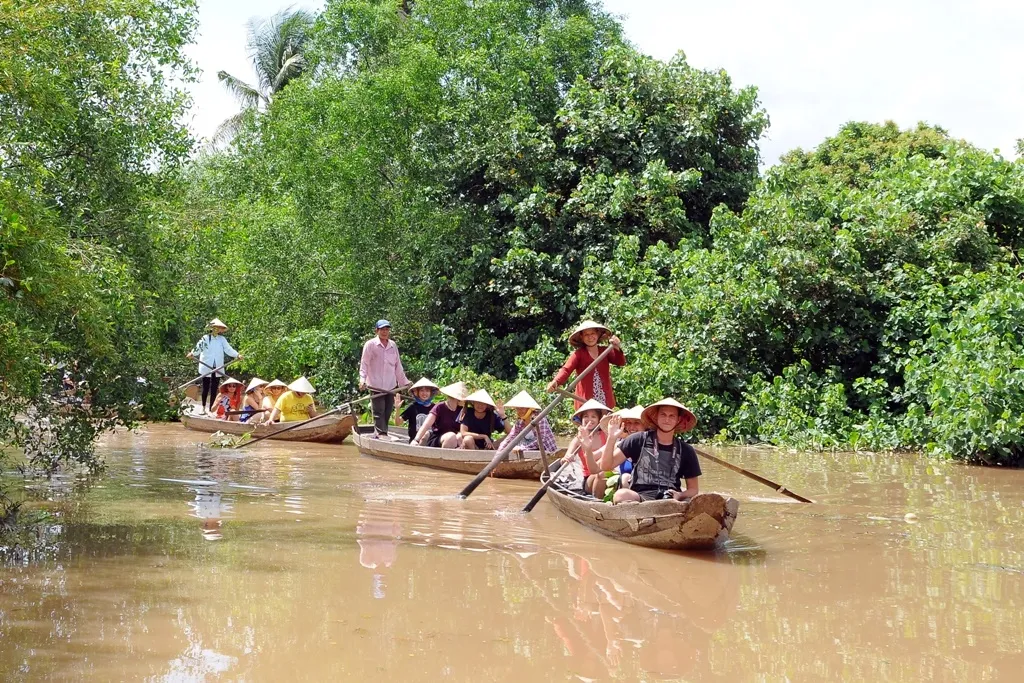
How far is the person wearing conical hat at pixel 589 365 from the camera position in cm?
950

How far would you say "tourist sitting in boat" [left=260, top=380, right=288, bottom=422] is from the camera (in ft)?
53.6

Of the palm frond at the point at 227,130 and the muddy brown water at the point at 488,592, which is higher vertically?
the palm frond at the point at 227,130

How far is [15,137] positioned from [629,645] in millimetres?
8251

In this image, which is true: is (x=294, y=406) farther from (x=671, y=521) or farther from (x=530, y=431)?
(x=671, y=521)

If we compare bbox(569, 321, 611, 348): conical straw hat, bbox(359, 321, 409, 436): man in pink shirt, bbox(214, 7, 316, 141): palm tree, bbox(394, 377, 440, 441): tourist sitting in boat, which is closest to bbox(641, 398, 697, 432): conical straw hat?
bbox(569, 321, 611, 348): conical straw hat

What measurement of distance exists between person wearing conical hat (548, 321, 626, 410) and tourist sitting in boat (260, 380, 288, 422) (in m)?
7.66

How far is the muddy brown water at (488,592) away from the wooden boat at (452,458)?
116 centimetres

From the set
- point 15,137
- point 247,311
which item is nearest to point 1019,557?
point 15,137

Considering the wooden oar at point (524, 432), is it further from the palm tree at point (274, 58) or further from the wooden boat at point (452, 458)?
the palm tree at point (274, 58)

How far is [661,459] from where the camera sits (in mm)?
7195

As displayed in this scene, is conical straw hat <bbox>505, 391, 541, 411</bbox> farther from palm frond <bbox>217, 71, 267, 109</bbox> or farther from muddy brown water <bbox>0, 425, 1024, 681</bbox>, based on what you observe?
palm frond <bbox>217, 71, 267, 109</bbox>

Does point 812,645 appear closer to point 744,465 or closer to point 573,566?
point 573,566

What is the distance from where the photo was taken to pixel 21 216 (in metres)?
6.65

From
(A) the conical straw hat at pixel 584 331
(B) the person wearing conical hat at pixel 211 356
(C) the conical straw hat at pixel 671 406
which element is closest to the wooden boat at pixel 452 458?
(A) the conical straw hat at pixel 584 331
